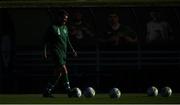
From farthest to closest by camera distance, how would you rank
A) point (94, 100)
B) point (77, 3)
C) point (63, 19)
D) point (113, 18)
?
point (113, 18) < point (77, 3) < point (63, 19) < point (94, 100)

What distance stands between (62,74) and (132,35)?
587cm

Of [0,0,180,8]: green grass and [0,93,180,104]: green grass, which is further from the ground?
[0,0,180,8]: green grass

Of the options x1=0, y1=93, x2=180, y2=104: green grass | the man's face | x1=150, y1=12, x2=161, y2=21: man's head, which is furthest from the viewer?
x1=150, y1=12, x2=161, y2=21: man's head

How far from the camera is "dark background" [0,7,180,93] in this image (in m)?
25.2

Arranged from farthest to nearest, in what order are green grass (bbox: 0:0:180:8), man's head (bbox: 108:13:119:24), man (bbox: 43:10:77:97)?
man's head (bbox: 108:13:119:24)
green grass (bbox: 0:0:180:8)
man (bbox: 43:10:77:97)

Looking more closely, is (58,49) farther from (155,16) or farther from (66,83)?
(155,16)

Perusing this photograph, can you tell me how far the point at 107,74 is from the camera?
25484 mm

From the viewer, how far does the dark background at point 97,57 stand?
25188 millimetres

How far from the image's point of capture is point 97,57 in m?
26.6

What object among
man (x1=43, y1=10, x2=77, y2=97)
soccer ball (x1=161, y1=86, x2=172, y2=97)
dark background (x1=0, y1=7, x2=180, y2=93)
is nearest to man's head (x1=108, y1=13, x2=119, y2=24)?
dark background (x1=0, y1=7, x2=180, y2=93)

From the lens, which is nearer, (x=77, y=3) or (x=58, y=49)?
(x=58, y=49)

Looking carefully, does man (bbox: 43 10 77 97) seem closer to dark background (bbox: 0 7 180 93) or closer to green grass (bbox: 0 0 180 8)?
green grass (bbox: 0 0 180 8)

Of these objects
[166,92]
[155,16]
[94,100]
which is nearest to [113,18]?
[155,16]

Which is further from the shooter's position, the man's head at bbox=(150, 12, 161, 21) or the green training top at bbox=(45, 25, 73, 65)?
the man's head at bbox=(150, 12, 161, 21)
